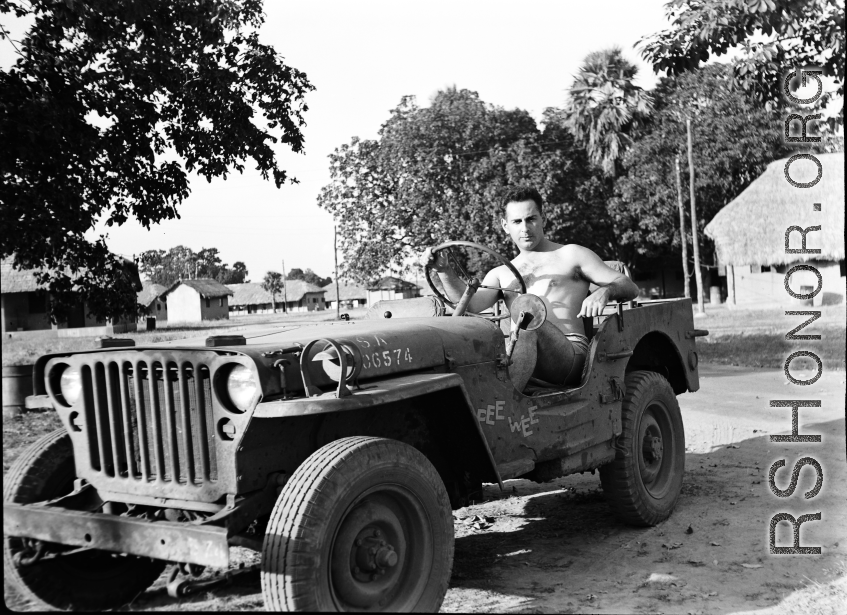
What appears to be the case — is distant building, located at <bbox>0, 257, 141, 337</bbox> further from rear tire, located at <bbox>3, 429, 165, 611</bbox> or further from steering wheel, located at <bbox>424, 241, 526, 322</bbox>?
steering wheel, located at <bbox>424, 241, 526, 322</bbox>

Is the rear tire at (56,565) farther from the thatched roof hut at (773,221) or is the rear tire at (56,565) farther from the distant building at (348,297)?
the distant building at (348,297)

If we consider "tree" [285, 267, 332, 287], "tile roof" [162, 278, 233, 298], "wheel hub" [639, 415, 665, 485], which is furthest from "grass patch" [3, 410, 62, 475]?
"tree" [285, 267, 332, 287]

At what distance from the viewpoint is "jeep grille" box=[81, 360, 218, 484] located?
3.22m

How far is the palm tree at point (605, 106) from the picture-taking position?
1270 inches

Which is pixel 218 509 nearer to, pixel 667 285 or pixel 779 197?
pixel 779 197

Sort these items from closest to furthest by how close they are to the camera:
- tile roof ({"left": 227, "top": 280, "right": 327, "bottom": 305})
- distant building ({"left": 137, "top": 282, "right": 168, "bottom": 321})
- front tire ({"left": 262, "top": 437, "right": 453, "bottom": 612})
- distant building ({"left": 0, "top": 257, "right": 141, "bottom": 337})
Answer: front tire ({"left": 262, "top": 437, "right": 453, "bottom": 612}) < distant building ({"left": 0, "top": 257, "right": 141, "bottom": 337}) < distant building ({"left": 137, "top": 282, "right": 168, "bottom": 321}) < tile roof ({"left": 227, "top": 280, "right": 327, "bottom": 305})

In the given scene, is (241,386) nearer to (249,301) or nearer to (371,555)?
(371,555)

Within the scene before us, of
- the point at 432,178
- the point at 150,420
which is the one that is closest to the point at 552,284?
the point at 150,420

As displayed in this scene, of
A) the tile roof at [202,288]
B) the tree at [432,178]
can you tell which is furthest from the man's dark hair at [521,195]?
the tile roof at [202,288]

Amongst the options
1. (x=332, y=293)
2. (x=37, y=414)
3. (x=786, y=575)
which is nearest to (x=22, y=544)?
(x=786, y=575)

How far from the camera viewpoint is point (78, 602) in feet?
12.1

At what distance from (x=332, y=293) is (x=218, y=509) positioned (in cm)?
8014

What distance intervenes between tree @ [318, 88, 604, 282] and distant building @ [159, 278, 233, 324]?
29986mm

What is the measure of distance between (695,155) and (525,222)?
30624mm
